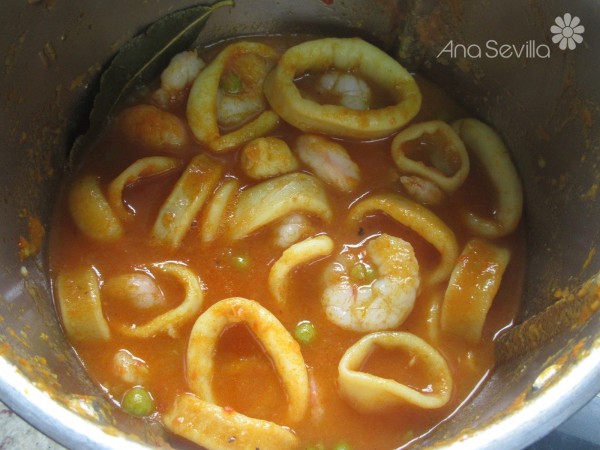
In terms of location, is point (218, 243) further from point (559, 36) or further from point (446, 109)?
point (559, 36)

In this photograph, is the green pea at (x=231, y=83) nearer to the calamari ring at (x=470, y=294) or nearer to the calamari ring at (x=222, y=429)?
the calamari ring at (x=470, y=294)

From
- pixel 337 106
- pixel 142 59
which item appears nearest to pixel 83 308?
pixel 142 59

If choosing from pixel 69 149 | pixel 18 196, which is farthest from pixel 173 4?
pixel 18 196

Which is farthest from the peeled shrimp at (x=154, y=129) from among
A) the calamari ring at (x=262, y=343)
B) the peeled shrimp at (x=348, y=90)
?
the calamari ring at (x=262, y=343)

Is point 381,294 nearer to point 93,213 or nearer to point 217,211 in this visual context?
point 217,211

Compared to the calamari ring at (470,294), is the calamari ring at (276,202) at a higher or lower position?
higher

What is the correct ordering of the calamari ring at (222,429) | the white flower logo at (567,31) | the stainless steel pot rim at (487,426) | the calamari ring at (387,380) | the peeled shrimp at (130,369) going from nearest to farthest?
the stainless steel pot rim at (487,426) → the calamari ring at (222,429) → the calamari ring at (387,380) → the peeled shrimp at (130,369) → the white flower logo at (567,31)

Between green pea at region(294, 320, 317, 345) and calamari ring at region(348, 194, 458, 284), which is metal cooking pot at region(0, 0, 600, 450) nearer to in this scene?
calamari ring at region(348, 194, 458, 284)
